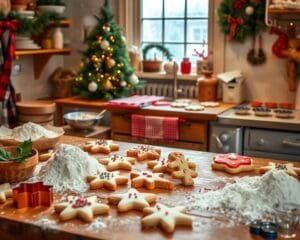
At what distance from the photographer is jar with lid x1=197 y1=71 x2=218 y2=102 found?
3789mm

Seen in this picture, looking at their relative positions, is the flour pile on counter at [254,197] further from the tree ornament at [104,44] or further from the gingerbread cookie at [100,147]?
the tree ornament at [104,44]

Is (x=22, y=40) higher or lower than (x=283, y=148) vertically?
higher

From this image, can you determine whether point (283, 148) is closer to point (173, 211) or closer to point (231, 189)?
point (231, 189)

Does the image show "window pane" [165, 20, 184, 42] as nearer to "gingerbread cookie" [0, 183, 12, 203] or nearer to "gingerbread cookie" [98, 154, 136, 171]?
"gingerbread cookie" [98, 154, 136, 171]

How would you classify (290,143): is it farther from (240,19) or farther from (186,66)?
(186,66)

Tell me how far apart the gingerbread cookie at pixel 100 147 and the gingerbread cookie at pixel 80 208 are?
0.68 m

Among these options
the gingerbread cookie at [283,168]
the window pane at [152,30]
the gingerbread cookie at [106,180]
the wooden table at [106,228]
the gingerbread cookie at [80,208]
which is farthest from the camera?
the window pane at [152,30]

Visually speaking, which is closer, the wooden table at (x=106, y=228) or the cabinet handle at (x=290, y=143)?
the wooden table at (x=106, y=228)

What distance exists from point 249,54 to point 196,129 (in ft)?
2.96

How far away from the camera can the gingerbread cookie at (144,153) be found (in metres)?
2.24

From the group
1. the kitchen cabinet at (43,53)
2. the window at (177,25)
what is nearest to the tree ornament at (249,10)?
the window at (177,25)

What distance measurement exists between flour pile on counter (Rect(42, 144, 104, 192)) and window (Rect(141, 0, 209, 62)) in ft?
7.84

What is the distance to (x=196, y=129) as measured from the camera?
131 inches

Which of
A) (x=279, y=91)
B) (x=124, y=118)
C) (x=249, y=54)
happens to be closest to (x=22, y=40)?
(x=124, y=118)
